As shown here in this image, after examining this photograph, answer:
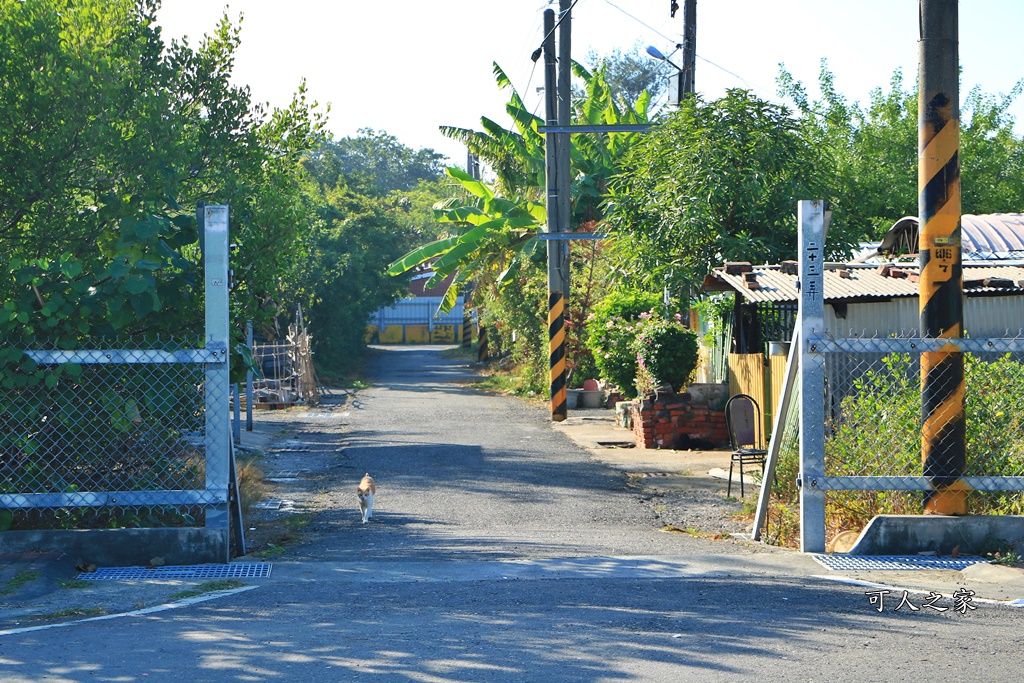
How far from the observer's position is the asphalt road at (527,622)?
5.07m

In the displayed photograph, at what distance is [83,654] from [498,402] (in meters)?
19.6

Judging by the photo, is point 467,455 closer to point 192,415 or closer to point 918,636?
point 192,415

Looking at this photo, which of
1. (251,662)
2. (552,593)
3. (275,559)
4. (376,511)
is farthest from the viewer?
(376,511)

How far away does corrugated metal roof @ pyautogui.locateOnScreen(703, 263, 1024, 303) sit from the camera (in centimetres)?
1245

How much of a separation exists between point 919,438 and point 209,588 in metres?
5.26

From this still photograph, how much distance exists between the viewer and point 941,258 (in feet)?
25.5

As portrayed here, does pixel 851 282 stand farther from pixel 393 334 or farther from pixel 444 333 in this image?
pixel 393 334

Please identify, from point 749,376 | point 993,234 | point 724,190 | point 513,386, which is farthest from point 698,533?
point 513,386

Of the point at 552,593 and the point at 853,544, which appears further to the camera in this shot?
the point at 853,544

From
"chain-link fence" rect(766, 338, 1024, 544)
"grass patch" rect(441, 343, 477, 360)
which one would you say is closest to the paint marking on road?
"chain-link fence" rect(766, 338, 1024, 544)

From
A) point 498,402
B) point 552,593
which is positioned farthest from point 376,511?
point 498,402

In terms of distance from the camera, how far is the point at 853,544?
25.2 feet

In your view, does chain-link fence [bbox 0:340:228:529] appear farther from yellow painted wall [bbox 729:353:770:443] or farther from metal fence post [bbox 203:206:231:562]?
yellow painted wall [bbox 729:353:770:443]

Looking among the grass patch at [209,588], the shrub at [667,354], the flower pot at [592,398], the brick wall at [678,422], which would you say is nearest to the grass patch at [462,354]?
the flower pot at [592,398]
